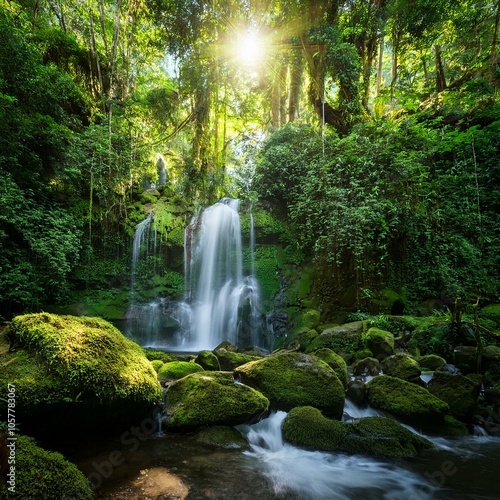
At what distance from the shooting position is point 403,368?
18.0 feet

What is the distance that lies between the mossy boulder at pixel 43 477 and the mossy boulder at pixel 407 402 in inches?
155

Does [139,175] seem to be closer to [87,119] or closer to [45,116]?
[87,119]

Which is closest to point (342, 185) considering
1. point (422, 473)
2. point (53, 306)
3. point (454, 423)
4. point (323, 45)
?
point (323, 45)

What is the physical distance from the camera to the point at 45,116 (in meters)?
9.27

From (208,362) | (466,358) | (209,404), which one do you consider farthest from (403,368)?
(209,404)

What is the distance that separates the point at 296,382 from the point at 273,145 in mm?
11488

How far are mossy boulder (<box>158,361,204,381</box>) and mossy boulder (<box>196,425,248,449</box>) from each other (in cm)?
162

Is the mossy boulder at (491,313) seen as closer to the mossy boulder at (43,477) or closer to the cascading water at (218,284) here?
the cascading water at (218,284)

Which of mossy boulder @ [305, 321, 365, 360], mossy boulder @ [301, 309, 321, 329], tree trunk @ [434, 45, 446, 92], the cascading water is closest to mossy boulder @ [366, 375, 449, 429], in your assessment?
mossy boulder @ [305, 321, 365, 360]

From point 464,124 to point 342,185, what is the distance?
261 inches

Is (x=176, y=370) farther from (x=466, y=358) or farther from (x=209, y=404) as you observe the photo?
(x=466, y=358)

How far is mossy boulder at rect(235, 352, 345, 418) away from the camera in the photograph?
169 inches

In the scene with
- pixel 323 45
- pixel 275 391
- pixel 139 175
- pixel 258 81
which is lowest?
pixel 275 391

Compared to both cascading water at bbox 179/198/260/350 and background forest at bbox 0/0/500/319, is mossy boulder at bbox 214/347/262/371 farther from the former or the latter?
background forest at bbox 0/0/500/319
